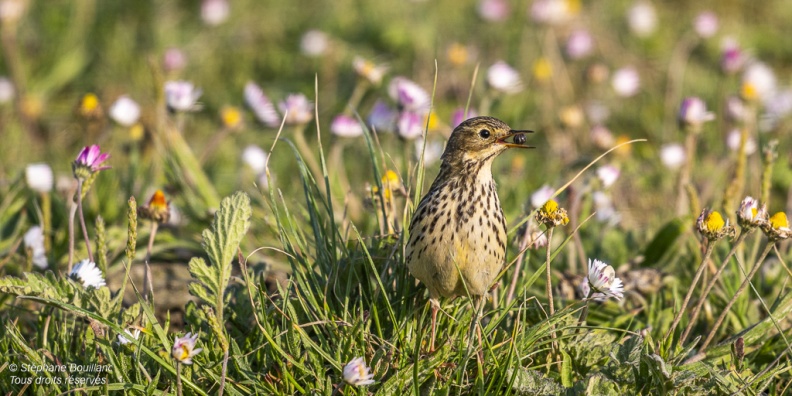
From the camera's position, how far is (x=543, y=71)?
312 inches

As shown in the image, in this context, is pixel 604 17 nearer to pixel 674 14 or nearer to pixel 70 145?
pixel 674 14

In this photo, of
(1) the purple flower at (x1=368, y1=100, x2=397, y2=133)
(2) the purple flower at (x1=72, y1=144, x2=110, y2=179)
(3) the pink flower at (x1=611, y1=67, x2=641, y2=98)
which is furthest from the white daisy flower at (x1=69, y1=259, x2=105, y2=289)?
(3) the pink flower at (x1=611, y1=67, x2=641, y2=98)

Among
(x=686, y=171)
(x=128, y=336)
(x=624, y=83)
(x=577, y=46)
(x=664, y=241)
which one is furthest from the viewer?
(x=577, y=46)

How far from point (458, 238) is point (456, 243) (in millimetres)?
23

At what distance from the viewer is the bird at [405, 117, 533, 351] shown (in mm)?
3727

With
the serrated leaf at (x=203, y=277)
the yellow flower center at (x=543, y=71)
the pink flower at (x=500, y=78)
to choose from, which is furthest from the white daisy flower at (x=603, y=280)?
the yellow flower center at (x=543, y=71)

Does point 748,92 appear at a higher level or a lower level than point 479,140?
lower

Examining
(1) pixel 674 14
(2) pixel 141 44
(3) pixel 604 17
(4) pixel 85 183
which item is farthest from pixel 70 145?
(1) pixel 674 14

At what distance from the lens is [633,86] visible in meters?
7.72

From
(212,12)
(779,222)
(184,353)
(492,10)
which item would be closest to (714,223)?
(779,222)

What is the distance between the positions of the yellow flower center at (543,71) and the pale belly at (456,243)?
4231 millimetres

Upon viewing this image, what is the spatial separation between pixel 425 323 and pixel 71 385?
143 centimetres

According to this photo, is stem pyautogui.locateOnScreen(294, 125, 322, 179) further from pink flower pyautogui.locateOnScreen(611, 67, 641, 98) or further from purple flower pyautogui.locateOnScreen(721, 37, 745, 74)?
purple flower pyautogui.locateOnScreen(721, 37, 745, 74)

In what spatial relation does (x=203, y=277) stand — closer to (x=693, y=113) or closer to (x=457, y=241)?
(x=457, y=241)
